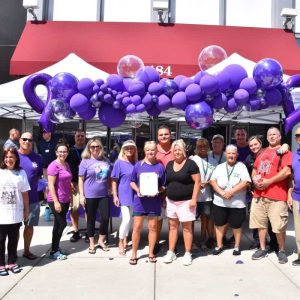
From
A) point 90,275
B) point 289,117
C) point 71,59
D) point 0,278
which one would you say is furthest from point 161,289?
point 71,59

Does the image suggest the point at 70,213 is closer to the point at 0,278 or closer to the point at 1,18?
the point at 0,278

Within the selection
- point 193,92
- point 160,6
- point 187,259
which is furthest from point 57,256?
point 160,6

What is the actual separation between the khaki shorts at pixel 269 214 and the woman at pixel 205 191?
64cm

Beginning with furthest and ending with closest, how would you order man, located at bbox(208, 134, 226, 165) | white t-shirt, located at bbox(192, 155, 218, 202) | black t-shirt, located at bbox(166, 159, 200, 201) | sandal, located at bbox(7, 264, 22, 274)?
man, located at bbox(208, 134, 226, 165) < white t-shirt, located at bbox(192, 155, 218, 202) < black t-shirt, located at bbox(166, 159, 200, 201) < sandal, located at bbox(7, 264, 22, 274)

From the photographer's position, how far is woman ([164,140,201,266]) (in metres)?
4.79

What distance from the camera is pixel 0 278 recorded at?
14.0 feet

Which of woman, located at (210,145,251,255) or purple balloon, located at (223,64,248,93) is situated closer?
purple balloon, located at (223,64,248,93)

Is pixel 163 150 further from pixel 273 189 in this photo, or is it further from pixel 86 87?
pixel 273 189

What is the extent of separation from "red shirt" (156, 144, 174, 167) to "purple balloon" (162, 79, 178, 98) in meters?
0.78

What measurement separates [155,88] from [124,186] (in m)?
1.38

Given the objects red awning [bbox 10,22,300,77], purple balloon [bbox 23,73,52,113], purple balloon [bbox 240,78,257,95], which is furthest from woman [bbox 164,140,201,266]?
red awning [bbox 10,22,300,77]

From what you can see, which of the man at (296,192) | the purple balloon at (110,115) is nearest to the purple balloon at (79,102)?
the purple balloon at (110,115)

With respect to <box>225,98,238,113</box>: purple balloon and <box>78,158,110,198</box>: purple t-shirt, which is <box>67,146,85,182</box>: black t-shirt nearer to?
<box>78,158,110,198</box>: purple t-shirt

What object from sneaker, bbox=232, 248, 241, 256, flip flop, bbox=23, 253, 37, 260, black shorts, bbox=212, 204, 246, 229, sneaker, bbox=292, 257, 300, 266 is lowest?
flip flop, bbox=23, 253, 37, 260
